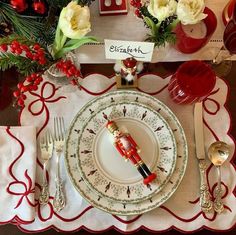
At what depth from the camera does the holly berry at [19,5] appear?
0.66 meters

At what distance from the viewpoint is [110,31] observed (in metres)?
0.85

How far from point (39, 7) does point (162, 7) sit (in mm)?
230

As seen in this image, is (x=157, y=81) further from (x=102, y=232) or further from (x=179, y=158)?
(x=102, y=232)

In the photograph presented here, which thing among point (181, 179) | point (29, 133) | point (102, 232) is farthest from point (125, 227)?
point (29, 133)

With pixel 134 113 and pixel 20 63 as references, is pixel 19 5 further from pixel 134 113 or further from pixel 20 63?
pixel 134 113

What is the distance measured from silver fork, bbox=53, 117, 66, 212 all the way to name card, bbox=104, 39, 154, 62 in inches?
7.2

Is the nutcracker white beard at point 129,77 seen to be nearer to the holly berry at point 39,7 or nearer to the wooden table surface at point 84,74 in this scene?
the wooden table surface at point 84,74

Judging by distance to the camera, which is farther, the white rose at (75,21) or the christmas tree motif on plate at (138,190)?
the christmas tree motif on plate at (138,190)

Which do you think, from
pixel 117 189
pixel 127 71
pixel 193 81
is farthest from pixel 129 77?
pixel 117 189

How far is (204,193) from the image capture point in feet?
2.46

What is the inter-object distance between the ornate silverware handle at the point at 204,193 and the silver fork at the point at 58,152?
0.94 feet

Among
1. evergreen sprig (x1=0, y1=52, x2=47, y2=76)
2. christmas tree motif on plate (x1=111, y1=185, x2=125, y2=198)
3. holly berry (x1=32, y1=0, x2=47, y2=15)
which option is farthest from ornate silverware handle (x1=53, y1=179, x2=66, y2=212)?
holly berry (x1=32, y1=0, x2=47, y2=15)

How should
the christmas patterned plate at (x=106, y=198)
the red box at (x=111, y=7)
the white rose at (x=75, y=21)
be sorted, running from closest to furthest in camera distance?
the white rose at (x=75, y=21)
the christmas patterned plate at (x=106, y=198)
the red box at (x=111, y=7)

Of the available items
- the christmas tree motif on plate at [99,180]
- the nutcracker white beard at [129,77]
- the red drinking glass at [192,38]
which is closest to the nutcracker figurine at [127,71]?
the nutcracker white beard at [129,77]
